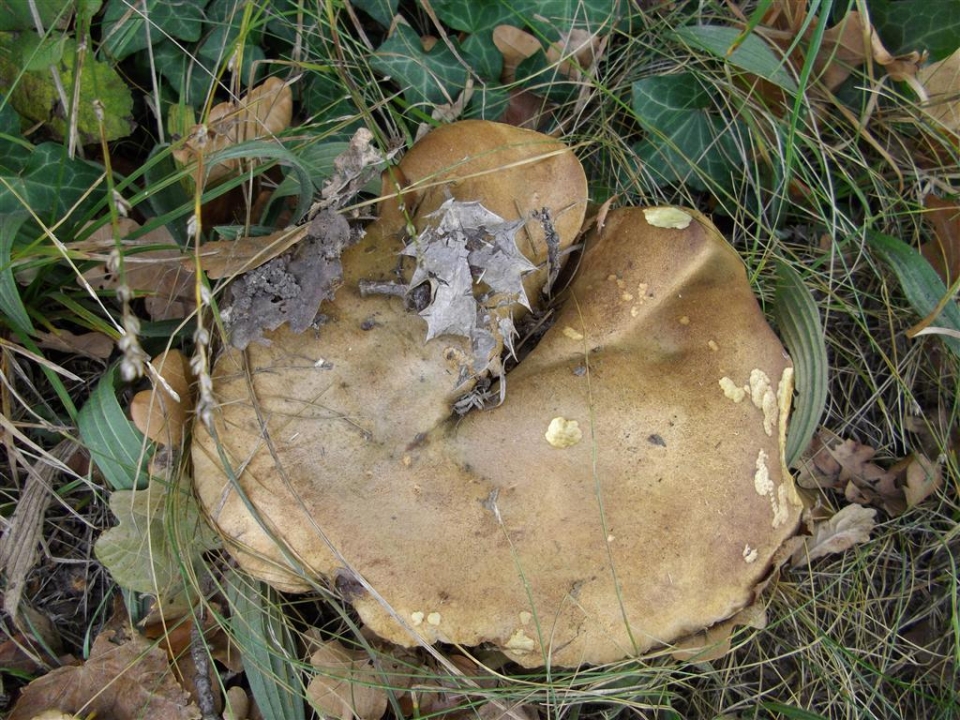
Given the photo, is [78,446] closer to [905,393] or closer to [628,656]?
[628,656]

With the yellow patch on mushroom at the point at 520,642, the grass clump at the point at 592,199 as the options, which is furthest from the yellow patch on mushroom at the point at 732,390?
the yellow patch on mushroom at the point at 520,642

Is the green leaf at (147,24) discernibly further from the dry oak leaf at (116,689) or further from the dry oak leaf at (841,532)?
the dry oak leaf at (841,532)

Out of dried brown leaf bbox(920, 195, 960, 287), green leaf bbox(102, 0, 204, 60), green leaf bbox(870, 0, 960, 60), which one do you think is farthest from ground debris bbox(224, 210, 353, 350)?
green leaf bbox(870, 0, 960, 60)

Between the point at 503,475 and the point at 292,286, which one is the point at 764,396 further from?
the point at 292,286

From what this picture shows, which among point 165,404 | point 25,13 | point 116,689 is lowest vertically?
point 116,689

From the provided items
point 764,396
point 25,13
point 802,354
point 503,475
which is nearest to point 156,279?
point 25,13

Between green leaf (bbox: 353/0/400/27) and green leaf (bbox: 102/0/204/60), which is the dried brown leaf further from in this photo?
green leaf (bbox: 102/0/204/60)
